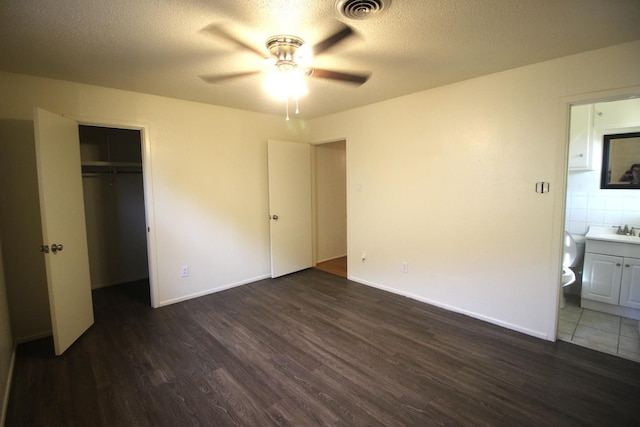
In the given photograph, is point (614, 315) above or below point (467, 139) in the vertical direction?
below

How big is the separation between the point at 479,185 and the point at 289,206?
2551 millimetres

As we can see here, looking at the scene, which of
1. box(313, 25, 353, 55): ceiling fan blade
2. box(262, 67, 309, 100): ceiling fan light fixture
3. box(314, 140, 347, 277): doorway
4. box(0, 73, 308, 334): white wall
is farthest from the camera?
box(314, 140, 347, 277): doorway

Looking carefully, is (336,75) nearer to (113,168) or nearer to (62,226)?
(62,226)

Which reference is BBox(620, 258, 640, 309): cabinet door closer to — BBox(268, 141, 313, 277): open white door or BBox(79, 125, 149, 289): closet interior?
BBox(268, 141, 313, 277): open white door

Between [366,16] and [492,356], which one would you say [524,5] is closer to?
[366,16]

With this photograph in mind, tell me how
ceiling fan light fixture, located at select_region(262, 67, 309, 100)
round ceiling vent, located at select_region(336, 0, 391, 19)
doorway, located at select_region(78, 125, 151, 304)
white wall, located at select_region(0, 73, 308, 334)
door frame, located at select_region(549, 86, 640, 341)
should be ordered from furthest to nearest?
doorway, located at select_region(78, 125, 151, 304)
white wall, located at select_region(0, 73, 308, 334)
door frame, located at select_region(549, 86, 640, 341)
ceiling fan light fixture, located at select_region(262, 67, 309, 100)
round ceiling vent, located at select_region(336, 0, 391, 19)

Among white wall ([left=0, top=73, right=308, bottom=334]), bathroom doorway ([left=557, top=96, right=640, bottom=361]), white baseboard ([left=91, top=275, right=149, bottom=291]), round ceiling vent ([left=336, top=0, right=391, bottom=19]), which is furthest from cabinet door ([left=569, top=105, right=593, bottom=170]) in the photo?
white baseboard ([left=91, top=275, right=149, bottom=291])

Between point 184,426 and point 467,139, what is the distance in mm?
3218

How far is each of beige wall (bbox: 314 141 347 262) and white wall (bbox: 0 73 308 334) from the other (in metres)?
1.01

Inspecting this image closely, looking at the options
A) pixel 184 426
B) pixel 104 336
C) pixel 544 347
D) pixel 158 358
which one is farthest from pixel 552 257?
pixel 104 336

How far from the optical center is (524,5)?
5.25 ft

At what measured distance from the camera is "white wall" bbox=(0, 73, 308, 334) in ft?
9.05

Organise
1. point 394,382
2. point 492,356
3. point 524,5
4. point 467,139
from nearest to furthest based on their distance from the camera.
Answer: point 524,5 → point 394,382 → point 492,356 → point 467,139

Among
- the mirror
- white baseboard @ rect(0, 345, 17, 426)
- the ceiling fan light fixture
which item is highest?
the ceiling fan light fixture
